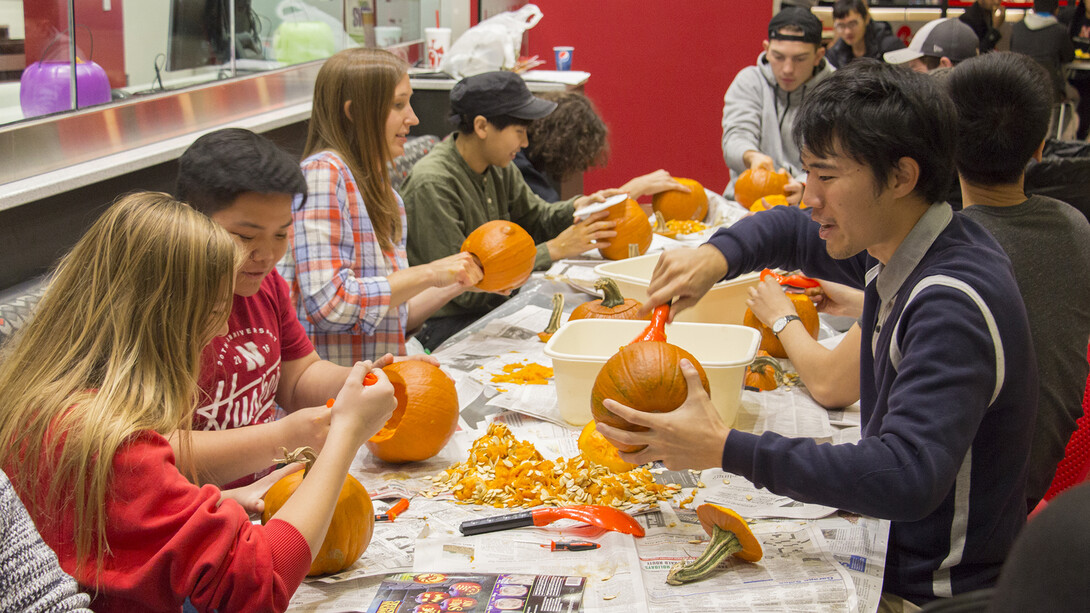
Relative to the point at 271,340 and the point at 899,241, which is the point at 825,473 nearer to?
the point at 899,241

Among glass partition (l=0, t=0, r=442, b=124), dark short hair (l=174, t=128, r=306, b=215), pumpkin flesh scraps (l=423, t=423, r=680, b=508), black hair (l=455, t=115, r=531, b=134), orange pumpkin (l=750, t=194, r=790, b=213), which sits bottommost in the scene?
pumpkin flesh scraps (l=423, t=423, r=680, b=508)

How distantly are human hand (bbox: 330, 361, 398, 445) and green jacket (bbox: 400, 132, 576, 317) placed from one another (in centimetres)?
185

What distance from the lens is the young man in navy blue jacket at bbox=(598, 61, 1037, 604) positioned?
1306 millimetres

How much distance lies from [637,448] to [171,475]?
0.75 meters

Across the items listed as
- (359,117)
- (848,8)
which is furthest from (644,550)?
(848,8)

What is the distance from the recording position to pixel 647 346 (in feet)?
5.31

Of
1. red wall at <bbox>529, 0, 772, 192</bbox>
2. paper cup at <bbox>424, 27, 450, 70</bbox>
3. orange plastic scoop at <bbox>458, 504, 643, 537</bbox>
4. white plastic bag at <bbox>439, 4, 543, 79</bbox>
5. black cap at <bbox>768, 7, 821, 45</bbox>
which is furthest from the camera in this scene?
red wall at <bbox>529, 0, 772, 192</bbox>

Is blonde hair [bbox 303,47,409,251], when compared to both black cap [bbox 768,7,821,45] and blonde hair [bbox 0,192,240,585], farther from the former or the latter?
black cap [bbox 768,7,821,45]

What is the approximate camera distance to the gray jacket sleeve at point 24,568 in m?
0.89

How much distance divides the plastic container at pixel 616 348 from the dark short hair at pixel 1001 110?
0.62m

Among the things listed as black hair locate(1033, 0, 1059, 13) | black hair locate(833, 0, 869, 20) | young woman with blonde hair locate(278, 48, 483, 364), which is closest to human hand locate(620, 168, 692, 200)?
young woman with blonde hair locate(278, 48, 483, 364)

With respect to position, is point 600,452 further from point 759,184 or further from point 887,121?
point 759,184

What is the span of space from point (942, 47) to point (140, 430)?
4408mm

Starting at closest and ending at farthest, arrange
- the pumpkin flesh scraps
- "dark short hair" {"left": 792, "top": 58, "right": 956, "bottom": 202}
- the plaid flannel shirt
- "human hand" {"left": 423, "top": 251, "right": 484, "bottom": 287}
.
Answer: "dark short hair" {"left": 792, "top": 58, "right": 956, "bottom": 202} < the pumpkin flesh scraps < the plaid flannel shirt < "human hand" {"left": 423, "top": 251, "right": 484, "bottom": 287}
